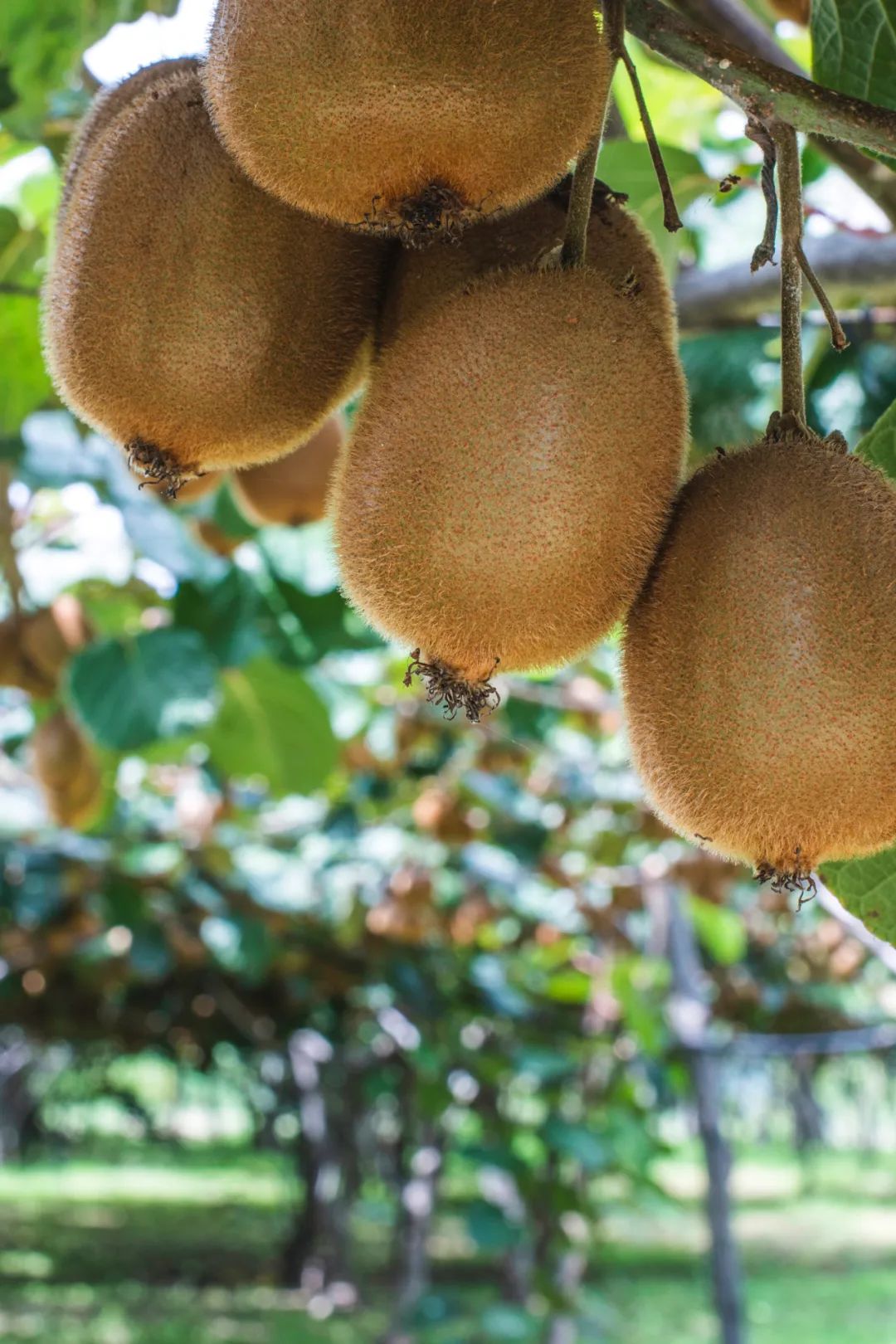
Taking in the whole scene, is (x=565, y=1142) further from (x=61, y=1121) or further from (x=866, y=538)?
(x=61, y=1121)

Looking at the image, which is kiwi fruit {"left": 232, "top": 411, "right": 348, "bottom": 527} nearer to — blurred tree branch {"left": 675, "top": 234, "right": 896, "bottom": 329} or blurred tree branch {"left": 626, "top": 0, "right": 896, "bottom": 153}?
blurred tree branch {"left": 675, "top": 234, "right": 896, "bottom": 329}

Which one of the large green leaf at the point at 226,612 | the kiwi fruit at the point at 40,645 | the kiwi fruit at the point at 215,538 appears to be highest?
the kiwi fruit at the point at 215,538

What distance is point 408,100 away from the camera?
0.69 m

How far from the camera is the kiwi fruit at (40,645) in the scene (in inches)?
120

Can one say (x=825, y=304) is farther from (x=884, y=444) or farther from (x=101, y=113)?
(x=101, y=113)

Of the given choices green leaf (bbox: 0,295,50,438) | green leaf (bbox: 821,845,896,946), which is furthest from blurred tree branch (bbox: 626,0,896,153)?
green leaf (bbox: 0,295,50,438)

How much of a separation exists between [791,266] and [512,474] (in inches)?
9.3

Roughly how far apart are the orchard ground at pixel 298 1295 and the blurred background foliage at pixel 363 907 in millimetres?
61

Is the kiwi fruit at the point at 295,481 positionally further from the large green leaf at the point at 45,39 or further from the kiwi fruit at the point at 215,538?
the kiwi fruit at the point at 215,538

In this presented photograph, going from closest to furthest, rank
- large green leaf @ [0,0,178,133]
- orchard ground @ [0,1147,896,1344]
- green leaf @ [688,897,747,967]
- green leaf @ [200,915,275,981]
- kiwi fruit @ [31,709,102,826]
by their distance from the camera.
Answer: large green leaf @ [0,0,178,133]
kiwi fruit @ [31,709,102,826]
green leaf @ [200,915,275,981]
green leaf @ [688,897,747,967]
orchard ground @ [0,1147,896,1344]

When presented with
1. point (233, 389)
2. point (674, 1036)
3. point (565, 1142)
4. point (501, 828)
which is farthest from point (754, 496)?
point (674, 1036)

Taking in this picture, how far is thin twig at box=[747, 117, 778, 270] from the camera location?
2.55 feet

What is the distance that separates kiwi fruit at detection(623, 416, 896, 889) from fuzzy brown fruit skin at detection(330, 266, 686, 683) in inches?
1.3

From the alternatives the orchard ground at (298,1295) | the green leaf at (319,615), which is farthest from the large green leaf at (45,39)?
the orchard ground at (298,1295)
